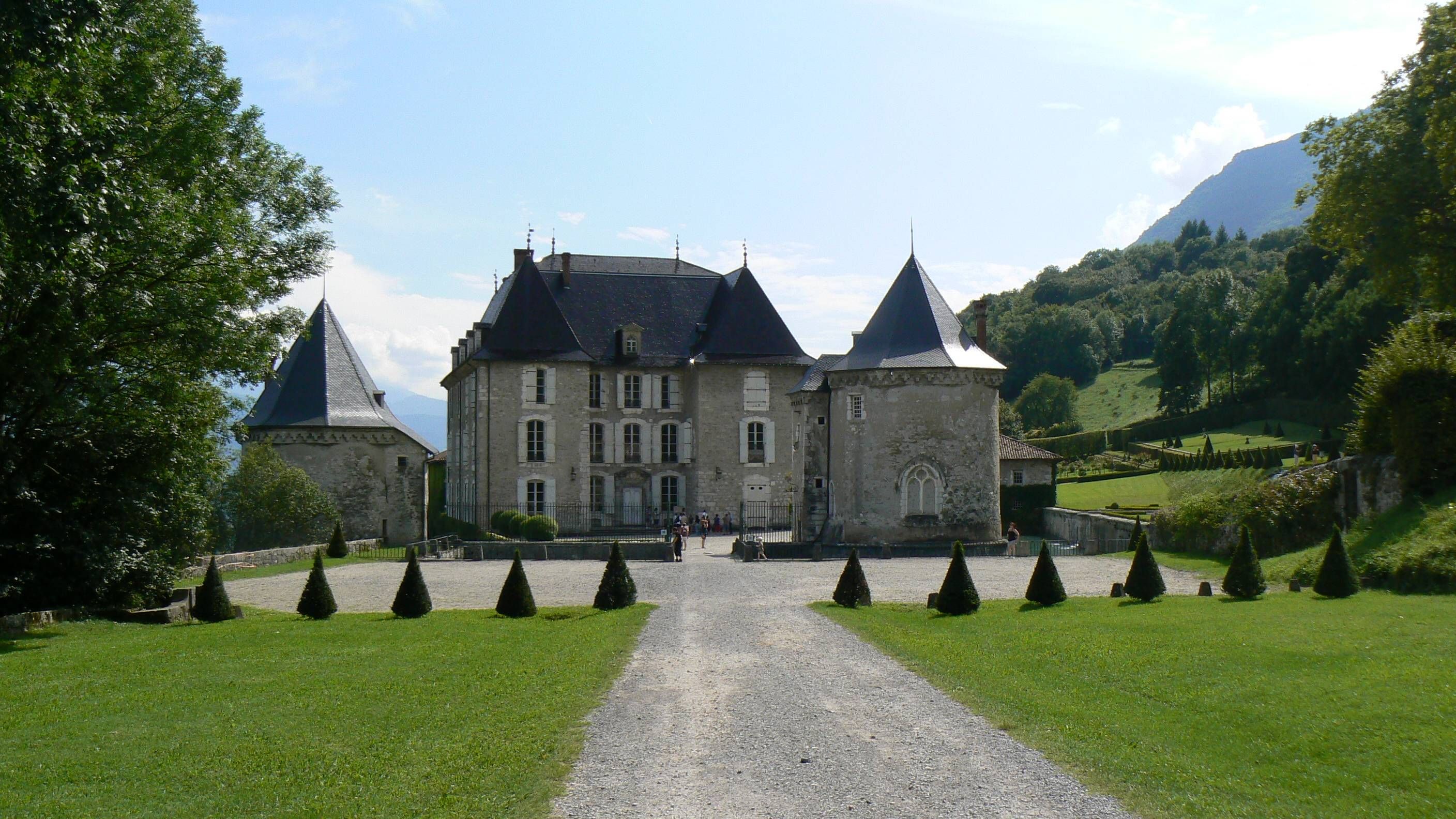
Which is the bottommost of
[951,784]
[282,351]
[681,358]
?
[951,784]

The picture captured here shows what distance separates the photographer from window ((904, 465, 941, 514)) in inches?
1304

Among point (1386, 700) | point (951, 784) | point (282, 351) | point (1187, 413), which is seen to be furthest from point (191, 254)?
point (1187, 413)

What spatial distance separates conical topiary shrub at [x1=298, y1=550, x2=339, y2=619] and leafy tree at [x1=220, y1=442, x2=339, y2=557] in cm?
1569

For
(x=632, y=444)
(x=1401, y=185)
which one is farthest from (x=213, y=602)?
(x=632, y=444)

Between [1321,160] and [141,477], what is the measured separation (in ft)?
91.5

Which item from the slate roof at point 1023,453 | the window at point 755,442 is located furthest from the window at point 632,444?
the slate roof at point 1023,453

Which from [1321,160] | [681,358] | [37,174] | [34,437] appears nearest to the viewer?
[37,174]

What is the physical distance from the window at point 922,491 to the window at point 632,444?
1581 centimetres

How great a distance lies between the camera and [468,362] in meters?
43.0

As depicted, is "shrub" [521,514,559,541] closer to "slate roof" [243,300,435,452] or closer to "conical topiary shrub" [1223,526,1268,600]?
"slate roof" [243,300,435,452]

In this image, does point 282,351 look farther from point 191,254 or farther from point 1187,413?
point 1187,413

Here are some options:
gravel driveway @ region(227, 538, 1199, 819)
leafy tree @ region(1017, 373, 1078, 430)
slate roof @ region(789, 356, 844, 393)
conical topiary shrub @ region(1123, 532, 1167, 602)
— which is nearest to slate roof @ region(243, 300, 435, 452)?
slate roof @ region(789, 356, 844, 393)

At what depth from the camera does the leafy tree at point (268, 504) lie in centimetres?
3253

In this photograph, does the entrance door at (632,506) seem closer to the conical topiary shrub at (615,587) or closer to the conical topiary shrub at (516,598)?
the conical topiary shrub at (615,587)
